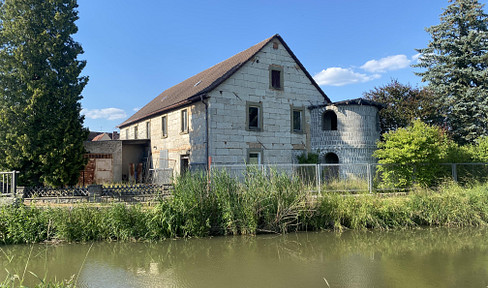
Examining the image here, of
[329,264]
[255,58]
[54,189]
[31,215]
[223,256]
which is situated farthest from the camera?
[255,58]

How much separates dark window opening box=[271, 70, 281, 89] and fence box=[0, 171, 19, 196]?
43.4ft

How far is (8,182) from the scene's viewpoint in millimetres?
14203

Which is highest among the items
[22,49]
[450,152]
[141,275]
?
[22,49]

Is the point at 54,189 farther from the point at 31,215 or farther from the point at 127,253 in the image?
the point at 127,253

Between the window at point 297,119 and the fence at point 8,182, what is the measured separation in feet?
45.2

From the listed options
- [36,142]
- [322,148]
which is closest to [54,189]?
[36,142]

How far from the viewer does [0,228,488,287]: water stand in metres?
7.18

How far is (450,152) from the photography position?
17.7 m

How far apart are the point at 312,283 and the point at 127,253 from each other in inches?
206

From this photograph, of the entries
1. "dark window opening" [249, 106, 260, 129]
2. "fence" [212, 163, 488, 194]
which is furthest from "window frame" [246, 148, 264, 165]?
"fence" [212, 163, 488, 194]

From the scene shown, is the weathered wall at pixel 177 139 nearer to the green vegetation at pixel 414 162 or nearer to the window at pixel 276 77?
→ the window at pixel 276 77

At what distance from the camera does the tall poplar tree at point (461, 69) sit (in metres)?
22.9

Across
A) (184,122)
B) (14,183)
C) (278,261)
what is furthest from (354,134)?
(14,183)

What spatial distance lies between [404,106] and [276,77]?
30.0 ft
